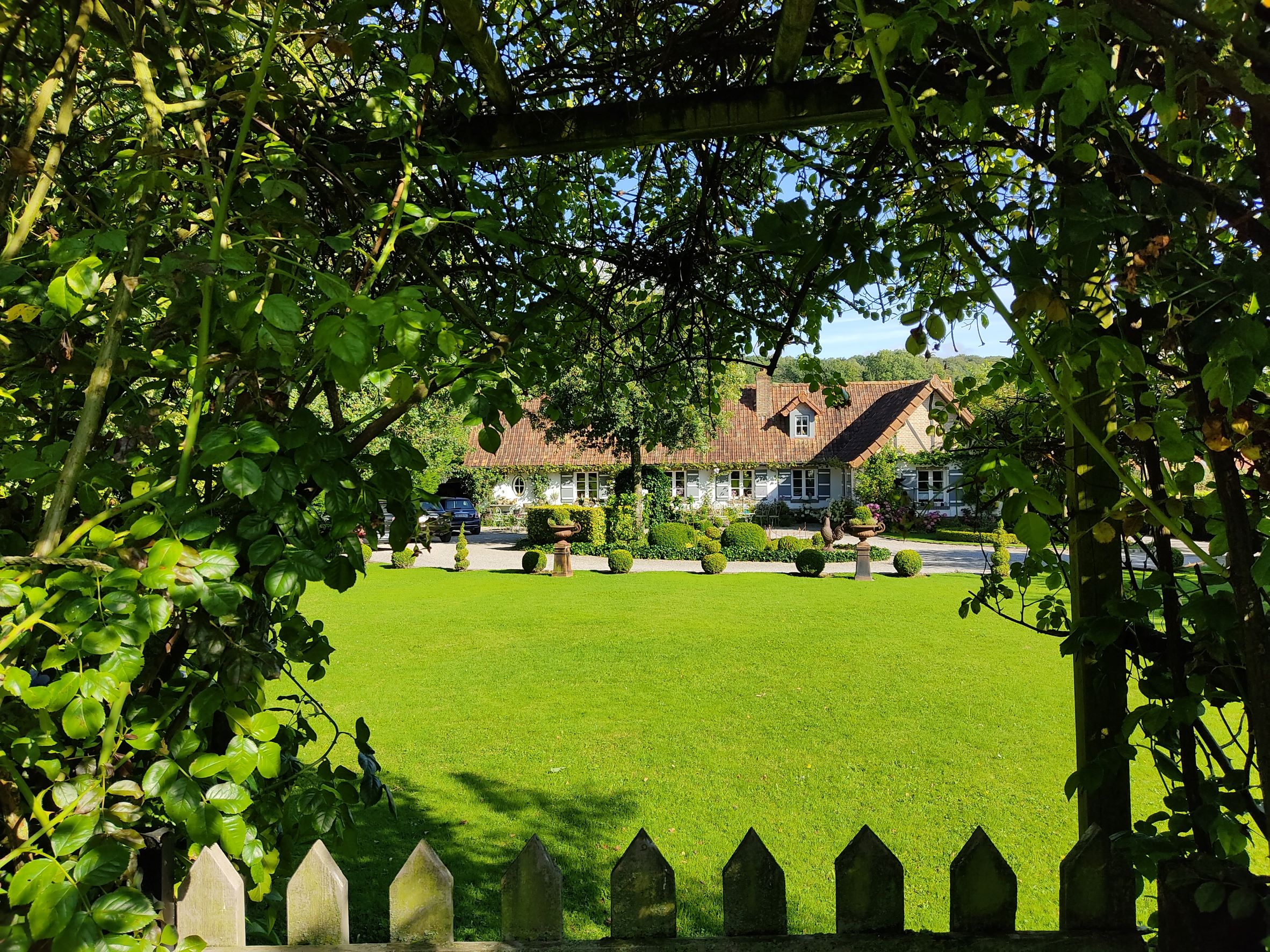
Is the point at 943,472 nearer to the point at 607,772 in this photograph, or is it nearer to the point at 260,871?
the point at 607,772

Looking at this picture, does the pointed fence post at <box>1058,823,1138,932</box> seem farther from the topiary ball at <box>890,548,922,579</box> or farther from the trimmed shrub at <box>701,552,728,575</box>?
the trimmed shrub at <box>701,552,728,575</box>

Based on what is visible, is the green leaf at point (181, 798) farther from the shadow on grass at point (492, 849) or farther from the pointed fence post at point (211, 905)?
the shadow on grass at point (492, 849)

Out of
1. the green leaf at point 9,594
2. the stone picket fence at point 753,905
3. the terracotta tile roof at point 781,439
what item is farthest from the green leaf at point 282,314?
the terracotta tile roof at point 781,439

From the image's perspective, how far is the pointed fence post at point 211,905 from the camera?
1687 mm

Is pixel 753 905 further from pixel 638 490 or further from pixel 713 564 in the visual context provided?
pixel 638 490

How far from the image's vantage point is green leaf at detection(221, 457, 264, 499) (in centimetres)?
114

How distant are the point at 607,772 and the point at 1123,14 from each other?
20.0 ft

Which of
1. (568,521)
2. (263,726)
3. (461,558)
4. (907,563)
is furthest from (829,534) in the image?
(263,726)

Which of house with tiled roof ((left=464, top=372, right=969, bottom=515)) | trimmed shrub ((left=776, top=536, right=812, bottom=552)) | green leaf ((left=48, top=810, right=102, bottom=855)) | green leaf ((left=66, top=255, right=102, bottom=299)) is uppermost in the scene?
house with tiled roof ((left=464, top=372, right=969, bottom=515))

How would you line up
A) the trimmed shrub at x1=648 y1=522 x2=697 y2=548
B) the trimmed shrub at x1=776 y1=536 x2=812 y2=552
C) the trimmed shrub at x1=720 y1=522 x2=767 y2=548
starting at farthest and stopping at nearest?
the trimmed shrub at x1=648 y1=522 x2=697 y2=548 < the trimmed shrub at x1=720 y1=522 x2=767 y2=548 < the trimmed shrub at x1=776 y1=536 x2=812 y2=552

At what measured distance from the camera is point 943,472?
33.8m

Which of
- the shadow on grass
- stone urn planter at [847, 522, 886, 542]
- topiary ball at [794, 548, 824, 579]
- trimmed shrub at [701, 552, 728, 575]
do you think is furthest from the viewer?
stone urn planter at [847, 522, 886, 542]

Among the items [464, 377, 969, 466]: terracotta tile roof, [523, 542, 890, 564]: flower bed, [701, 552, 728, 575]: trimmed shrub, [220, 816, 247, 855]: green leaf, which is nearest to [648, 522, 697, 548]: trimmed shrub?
[523, 542, 890, 564]: flower bed

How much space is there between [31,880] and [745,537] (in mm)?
22682
